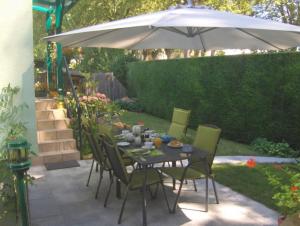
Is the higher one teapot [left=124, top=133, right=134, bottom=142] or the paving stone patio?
teapot [left=124, top=133, right=134, bottom=142]

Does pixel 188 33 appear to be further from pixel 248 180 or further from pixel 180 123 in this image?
pixel 248 180

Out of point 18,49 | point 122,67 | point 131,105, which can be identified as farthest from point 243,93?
point 122,67

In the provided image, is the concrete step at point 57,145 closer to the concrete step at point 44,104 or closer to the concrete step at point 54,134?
the concrete step at point 54,134

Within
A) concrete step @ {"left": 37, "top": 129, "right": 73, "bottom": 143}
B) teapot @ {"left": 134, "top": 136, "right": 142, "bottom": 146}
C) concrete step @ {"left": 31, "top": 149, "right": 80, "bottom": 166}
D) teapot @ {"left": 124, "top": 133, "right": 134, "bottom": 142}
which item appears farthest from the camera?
concrete step @ {"left": 37, "top": 129, "right": 73, "bottom": 143}

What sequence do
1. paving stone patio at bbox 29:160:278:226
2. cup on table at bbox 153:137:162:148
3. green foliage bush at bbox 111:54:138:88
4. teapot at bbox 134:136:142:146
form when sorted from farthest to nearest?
green foliage bush at bbox 111:54:138:88, teapot at bbox 134:136:142:146, cup on table at bbox 153:137:162:148, paving stone patio at bbox 29:160:278:226

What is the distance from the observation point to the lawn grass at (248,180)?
16.0 ft

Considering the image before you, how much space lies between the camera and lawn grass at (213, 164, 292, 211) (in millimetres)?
4871

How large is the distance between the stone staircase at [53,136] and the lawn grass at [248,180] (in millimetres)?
2851

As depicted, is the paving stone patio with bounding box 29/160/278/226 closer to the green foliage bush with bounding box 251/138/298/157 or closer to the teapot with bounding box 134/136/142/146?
the teapot with bounding box 134/136/142/146

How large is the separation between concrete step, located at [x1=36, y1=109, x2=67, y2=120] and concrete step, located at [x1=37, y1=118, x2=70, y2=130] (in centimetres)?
18

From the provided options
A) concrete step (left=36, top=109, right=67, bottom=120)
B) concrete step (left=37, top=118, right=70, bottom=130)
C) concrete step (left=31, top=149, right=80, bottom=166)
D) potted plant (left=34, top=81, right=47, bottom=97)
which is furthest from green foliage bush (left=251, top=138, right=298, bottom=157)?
potted plant (left=34, top=81, right=47, bottom=97)

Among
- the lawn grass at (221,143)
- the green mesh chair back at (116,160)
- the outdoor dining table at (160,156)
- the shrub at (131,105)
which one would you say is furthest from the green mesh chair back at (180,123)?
→ the shrub at (131,105)

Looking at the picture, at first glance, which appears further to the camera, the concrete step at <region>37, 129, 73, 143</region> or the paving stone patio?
the concrete step at <region>37, 129, 73, 143</region>

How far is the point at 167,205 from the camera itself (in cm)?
443
